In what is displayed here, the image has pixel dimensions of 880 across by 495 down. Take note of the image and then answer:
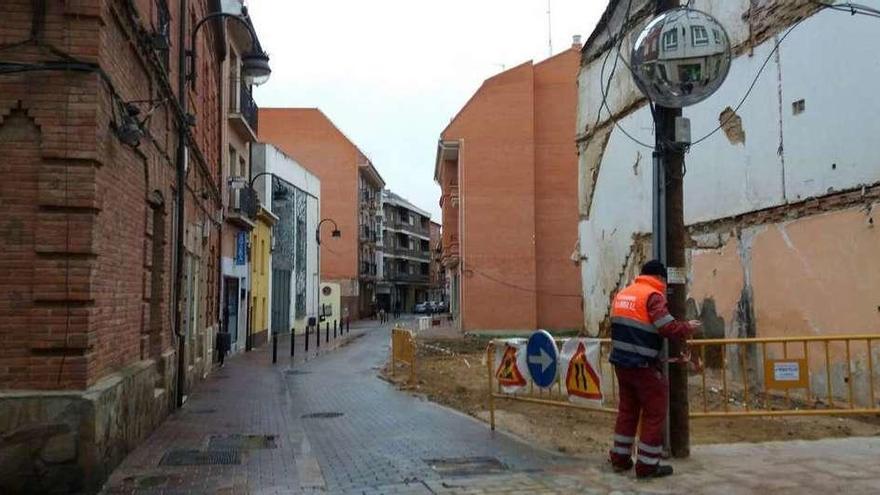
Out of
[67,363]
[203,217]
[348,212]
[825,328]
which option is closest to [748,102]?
[825,328]

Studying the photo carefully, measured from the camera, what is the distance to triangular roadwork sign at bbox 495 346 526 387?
9.64 meters

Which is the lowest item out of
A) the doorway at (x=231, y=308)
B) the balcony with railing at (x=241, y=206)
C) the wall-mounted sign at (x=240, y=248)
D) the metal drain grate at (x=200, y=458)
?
the metal drain grate at (x=200, y=458)

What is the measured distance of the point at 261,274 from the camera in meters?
30.1

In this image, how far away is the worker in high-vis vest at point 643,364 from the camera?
6.54 m

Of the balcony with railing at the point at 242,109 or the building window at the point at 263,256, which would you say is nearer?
the balcony with railing at the point at 242,109

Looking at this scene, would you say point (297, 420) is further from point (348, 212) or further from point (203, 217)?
point (348, 212)

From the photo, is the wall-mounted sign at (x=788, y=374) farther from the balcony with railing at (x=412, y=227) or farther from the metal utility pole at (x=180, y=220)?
the balcony with railing at (x=412, y=227)

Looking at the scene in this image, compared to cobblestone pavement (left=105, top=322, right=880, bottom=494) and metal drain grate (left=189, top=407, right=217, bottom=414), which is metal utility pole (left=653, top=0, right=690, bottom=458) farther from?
metal drain grate (left=189, top=407, right=217, bottom=414)

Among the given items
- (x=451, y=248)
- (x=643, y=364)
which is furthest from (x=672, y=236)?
(x=451, y=248)

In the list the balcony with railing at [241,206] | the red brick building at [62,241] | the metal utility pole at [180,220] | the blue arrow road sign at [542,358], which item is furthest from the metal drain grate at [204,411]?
the balcony with railing at [241,206]

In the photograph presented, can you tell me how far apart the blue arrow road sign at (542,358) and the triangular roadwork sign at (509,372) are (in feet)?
1.07

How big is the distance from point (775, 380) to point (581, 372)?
199 centimetres

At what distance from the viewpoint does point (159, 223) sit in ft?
34.8

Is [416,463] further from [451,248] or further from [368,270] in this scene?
[368,270]
